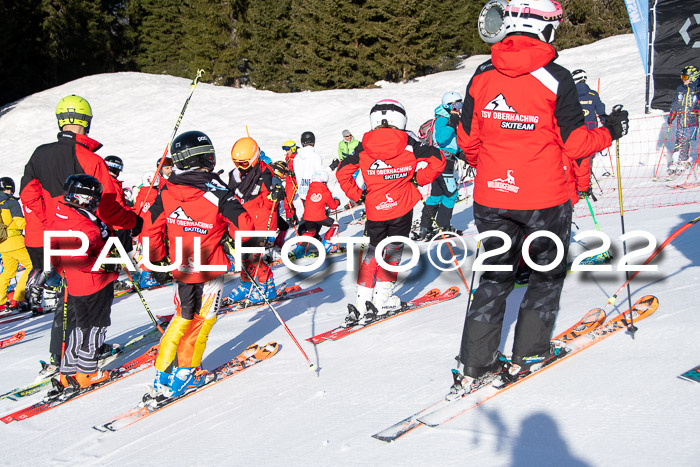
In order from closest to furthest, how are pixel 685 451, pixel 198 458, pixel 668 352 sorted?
pixel 685 451
pixel 198 458
pixel 668 352

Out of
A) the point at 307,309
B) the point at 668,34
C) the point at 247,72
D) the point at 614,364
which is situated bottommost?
the point at 307,309

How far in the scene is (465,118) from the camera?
331cm

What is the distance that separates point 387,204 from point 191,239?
1.96 meters

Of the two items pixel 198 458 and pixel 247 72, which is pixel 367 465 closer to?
pixel 198 458

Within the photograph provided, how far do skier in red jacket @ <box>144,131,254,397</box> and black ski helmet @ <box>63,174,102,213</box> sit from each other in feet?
1.76

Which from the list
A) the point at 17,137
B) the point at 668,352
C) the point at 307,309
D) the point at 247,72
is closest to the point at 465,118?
the point at 668,352

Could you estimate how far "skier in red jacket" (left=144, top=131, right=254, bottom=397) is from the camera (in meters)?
3.91

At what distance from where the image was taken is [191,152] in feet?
12.8

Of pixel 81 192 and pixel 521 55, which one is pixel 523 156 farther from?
pixel 81 192

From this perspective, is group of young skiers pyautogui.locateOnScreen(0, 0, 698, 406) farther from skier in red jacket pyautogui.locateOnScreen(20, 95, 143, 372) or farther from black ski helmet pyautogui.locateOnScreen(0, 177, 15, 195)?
black ski helmet pyautogui.locateOnScreen(0, 177, 15, 195)

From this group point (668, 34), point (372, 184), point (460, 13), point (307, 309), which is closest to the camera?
point (372, 184)

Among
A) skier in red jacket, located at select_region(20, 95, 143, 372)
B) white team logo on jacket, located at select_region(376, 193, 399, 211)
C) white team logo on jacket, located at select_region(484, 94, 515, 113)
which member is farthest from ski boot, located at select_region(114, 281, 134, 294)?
white team logo on jacket, located at select_region(484, 94, 515, 113)

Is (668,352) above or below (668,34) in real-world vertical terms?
below

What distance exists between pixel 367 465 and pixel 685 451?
57.5 inches
